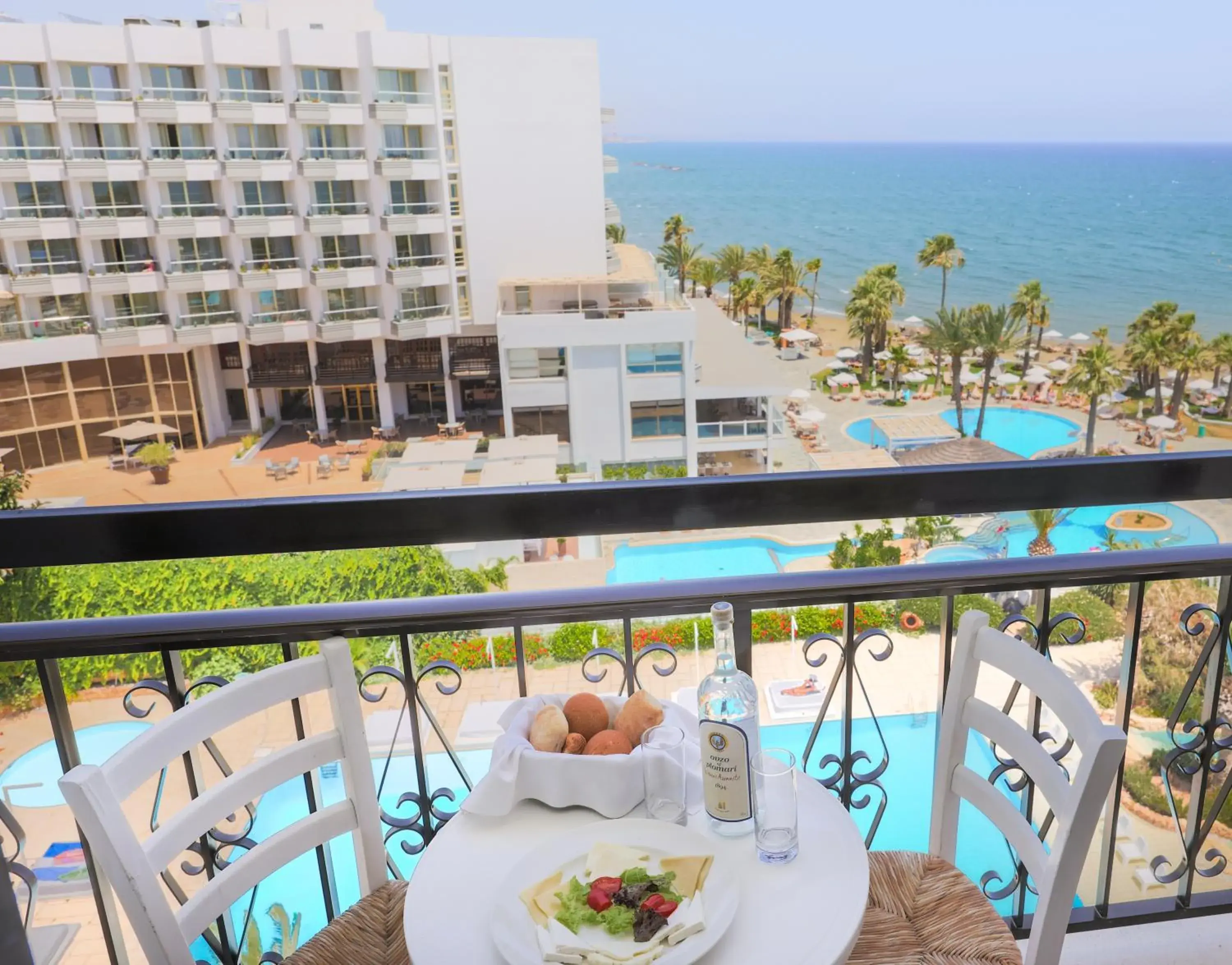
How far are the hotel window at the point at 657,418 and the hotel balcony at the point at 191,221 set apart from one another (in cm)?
1109

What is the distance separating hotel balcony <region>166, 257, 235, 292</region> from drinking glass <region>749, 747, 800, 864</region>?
2557 cm

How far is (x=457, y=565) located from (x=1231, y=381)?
2073cm

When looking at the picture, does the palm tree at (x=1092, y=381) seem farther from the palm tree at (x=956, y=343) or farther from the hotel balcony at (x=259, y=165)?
the hotel balcony at (x=259, y=165)

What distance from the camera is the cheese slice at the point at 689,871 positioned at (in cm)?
83

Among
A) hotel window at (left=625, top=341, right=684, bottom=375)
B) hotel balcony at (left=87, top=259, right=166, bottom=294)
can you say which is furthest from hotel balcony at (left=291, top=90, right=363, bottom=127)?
hotel window at (left=625, top=341, right=684, bottom=375)

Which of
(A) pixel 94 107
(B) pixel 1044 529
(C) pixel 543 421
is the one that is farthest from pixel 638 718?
(A) pixel 94 107

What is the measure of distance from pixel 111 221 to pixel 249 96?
4567mm

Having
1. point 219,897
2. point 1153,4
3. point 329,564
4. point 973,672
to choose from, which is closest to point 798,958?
point 973,672

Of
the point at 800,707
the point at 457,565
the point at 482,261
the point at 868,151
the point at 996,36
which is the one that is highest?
the point at 996,36

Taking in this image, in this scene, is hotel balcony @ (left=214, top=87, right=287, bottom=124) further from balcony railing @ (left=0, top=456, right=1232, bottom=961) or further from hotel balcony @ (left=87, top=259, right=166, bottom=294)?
balcony railing @ (left=0, top=456, right=1232, bottom=961)

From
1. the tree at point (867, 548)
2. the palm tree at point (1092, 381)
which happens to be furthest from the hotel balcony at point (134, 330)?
the palm tree at point (1092, 381)

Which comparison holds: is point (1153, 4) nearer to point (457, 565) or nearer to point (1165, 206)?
point (1165, 206)

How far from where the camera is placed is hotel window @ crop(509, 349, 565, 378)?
2459cm

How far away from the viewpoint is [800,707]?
31.0 ft
